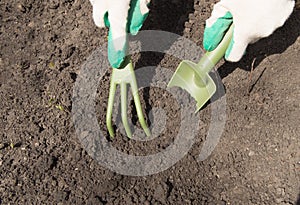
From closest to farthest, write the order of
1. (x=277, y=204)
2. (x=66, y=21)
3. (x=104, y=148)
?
1. (x=277, y=204)
2. (x=104, y=148)
3. (x=66, y=21)

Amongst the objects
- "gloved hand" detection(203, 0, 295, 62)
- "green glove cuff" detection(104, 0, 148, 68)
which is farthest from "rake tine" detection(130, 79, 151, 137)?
"gloved hand" detection(203, 0, 295, 62)

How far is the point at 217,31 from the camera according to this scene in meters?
1.37

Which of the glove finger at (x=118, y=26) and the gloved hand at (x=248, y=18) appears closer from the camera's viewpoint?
the gloved hand at (x=248, y=18)

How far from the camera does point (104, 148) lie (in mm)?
1501

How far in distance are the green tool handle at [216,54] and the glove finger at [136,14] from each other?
23 cm

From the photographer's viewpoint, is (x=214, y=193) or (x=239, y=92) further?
(x=239, y=92)

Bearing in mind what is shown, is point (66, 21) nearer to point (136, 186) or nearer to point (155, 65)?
point (155, 65)

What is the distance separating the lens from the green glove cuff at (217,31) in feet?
4.43

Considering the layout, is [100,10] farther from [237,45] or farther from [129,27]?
[237,45]

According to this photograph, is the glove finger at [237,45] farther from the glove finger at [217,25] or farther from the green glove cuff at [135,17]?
the green glove cuff at [135,17]

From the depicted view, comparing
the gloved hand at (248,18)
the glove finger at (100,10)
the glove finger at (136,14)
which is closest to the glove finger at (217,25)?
the gloved hand at (248,18)

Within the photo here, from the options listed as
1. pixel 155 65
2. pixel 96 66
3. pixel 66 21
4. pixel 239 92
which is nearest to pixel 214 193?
pixel 239 92

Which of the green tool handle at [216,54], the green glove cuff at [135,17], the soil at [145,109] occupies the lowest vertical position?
the soil at [145,109]

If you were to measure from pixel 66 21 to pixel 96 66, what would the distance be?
10.0 inches
